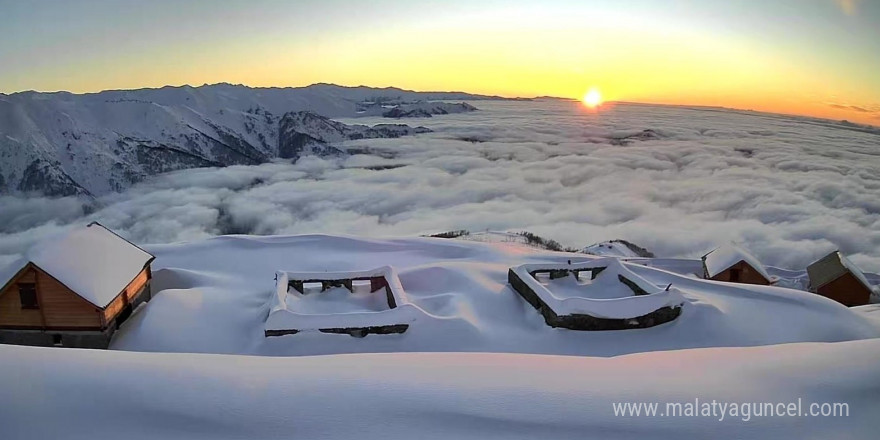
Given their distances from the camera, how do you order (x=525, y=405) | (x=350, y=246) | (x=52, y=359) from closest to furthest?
(x=525, y=405)
(x=52, y=359)
(x=350, y=246)

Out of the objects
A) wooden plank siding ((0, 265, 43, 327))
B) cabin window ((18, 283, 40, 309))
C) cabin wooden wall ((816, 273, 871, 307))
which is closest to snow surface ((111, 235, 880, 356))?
wooden plank siding ((0, 265, 43, 327))

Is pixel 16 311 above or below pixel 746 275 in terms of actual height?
above

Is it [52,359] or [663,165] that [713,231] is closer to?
[663,165]

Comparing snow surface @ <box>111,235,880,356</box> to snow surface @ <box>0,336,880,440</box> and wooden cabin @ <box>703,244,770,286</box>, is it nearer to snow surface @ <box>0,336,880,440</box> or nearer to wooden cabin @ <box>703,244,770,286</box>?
snow surface @ <box>0,336,880,440</box>

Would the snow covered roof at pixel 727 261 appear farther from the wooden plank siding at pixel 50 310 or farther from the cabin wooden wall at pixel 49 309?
the cabin wooden wall at pixel 49 309

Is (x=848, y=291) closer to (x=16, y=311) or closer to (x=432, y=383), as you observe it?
(x=432, y=383)

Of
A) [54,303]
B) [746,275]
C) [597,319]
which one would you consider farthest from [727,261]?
[54,303]

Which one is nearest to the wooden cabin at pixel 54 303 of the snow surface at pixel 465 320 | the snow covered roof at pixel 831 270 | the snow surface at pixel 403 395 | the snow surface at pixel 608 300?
the snow surface at pixel 465 320

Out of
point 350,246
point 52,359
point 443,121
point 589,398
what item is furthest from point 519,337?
point 443,121
